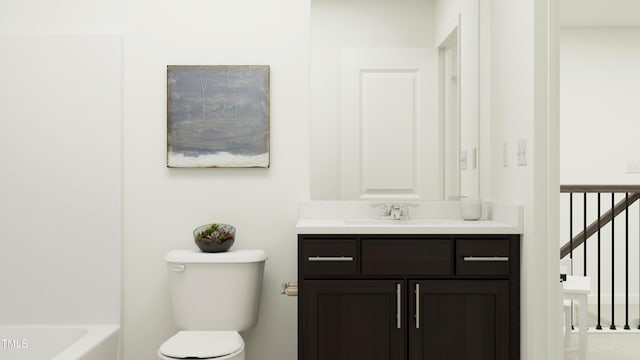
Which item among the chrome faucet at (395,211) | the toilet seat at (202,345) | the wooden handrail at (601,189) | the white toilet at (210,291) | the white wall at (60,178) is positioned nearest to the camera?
the toilet seat at (202,345)

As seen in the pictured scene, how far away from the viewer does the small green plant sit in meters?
2.58

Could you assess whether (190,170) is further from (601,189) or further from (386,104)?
(601,189)

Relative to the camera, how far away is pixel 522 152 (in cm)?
221

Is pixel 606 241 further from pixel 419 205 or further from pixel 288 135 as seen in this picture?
pixel 288 135

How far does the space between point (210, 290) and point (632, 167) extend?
4052 mm

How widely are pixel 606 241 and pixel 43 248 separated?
4.51 meters

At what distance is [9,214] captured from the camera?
9.01 feet

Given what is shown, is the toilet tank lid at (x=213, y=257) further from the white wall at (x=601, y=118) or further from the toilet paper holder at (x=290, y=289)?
the white wall at (x=601, y=118)

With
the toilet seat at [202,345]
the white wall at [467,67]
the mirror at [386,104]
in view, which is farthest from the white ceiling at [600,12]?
the toilet seat at [202,345]

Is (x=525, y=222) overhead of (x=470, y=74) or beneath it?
beneath

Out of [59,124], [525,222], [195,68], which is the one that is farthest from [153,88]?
[525,222]

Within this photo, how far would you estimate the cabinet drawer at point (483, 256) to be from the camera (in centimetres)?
227

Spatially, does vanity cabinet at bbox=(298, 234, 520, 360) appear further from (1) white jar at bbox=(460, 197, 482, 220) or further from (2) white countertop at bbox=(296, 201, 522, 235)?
(1) white jar at bbox=(460, 197, 482, 220)

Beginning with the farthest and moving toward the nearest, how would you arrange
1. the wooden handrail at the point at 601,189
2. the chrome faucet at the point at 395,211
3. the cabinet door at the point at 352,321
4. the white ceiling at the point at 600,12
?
the white ceiling at the point at 600,12 < the wooden handrail at the point at 601,189 < the chrome faucet at the point at 395,211 < the cabinet door at the point at 352,321
